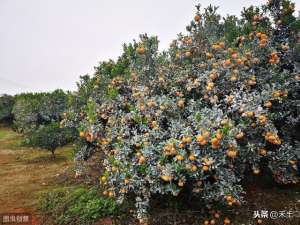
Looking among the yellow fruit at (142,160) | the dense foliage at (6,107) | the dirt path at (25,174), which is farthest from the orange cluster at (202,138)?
the dense foliage at (6,107)

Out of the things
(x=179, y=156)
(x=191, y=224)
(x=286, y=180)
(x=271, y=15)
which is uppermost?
(x=271, y=15)

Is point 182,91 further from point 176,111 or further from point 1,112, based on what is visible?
point 1,112

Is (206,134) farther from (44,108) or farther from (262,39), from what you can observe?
(44,108)

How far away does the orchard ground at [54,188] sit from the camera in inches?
213

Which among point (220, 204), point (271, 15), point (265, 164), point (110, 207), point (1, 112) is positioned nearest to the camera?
point (220, 204)

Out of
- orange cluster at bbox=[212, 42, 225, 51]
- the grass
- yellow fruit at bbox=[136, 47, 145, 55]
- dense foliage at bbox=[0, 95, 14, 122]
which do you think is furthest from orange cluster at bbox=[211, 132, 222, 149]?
dense foliage at bbox=[0, 95, 14, 122]

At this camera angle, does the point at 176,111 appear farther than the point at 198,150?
Yes

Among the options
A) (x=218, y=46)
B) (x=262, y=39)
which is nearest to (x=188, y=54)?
(x=218, y=46)

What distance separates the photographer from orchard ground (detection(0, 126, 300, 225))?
5402mm

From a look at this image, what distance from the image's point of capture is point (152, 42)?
6.84 metres

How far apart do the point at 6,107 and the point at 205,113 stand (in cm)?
1943

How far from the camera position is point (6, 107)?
2161 centimetres

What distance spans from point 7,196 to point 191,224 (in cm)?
415

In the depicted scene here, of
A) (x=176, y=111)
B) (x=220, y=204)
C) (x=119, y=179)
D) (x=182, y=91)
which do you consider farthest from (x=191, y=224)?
(x=182, y=91)
